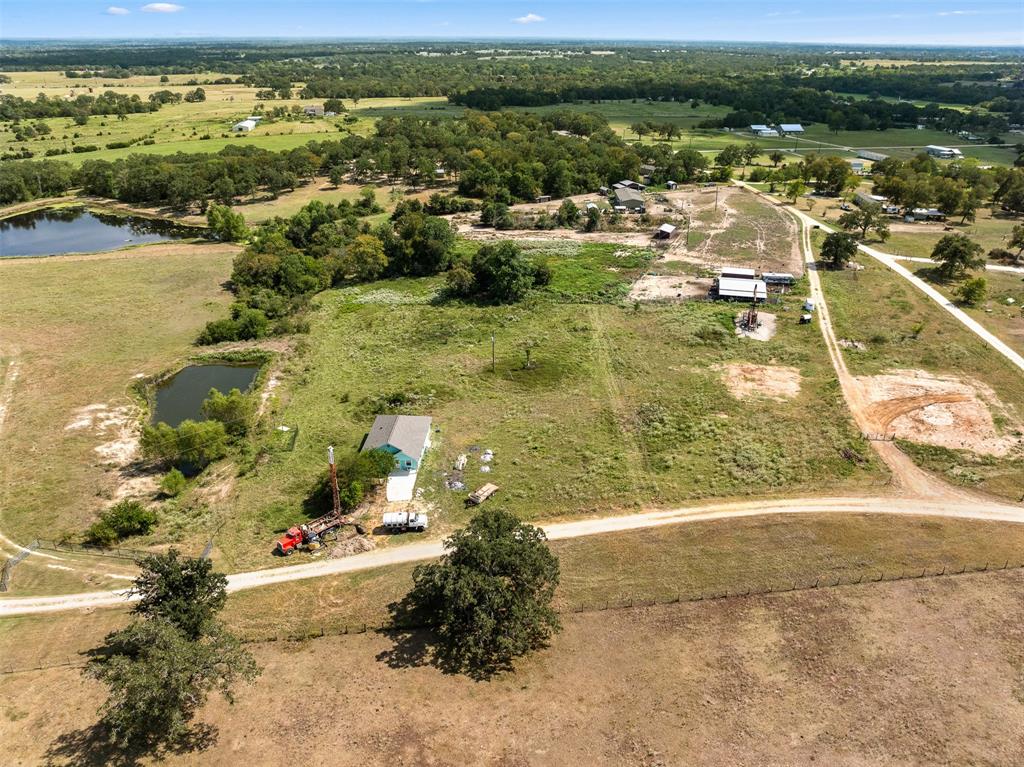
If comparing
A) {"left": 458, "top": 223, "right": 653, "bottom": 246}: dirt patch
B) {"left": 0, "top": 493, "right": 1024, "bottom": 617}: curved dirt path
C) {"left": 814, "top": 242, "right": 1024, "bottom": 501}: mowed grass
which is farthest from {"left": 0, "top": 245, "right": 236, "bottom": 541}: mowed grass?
{"left": 814, "top": 242, "right": 1024, "bottom": 501}: mowed grass

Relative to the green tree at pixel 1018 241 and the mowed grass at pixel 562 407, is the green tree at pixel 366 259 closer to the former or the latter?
the mowed grass at pixel 562 407

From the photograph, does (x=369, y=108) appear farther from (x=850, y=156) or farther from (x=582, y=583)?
(x=582, y=583)

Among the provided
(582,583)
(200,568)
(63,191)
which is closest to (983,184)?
(582,583)

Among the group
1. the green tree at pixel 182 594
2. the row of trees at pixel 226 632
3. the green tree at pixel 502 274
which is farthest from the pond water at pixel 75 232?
the row of trees at pixel 226 632

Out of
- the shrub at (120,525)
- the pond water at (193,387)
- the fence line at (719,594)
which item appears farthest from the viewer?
the pond water at (193,387)

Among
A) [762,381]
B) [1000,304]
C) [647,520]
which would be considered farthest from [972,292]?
[647,520]

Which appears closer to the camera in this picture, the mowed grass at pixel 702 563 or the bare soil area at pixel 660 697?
the bare soil area at pixel 660 697

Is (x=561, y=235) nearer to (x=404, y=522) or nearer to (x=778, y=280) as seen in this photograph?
(x=778, y=280)
